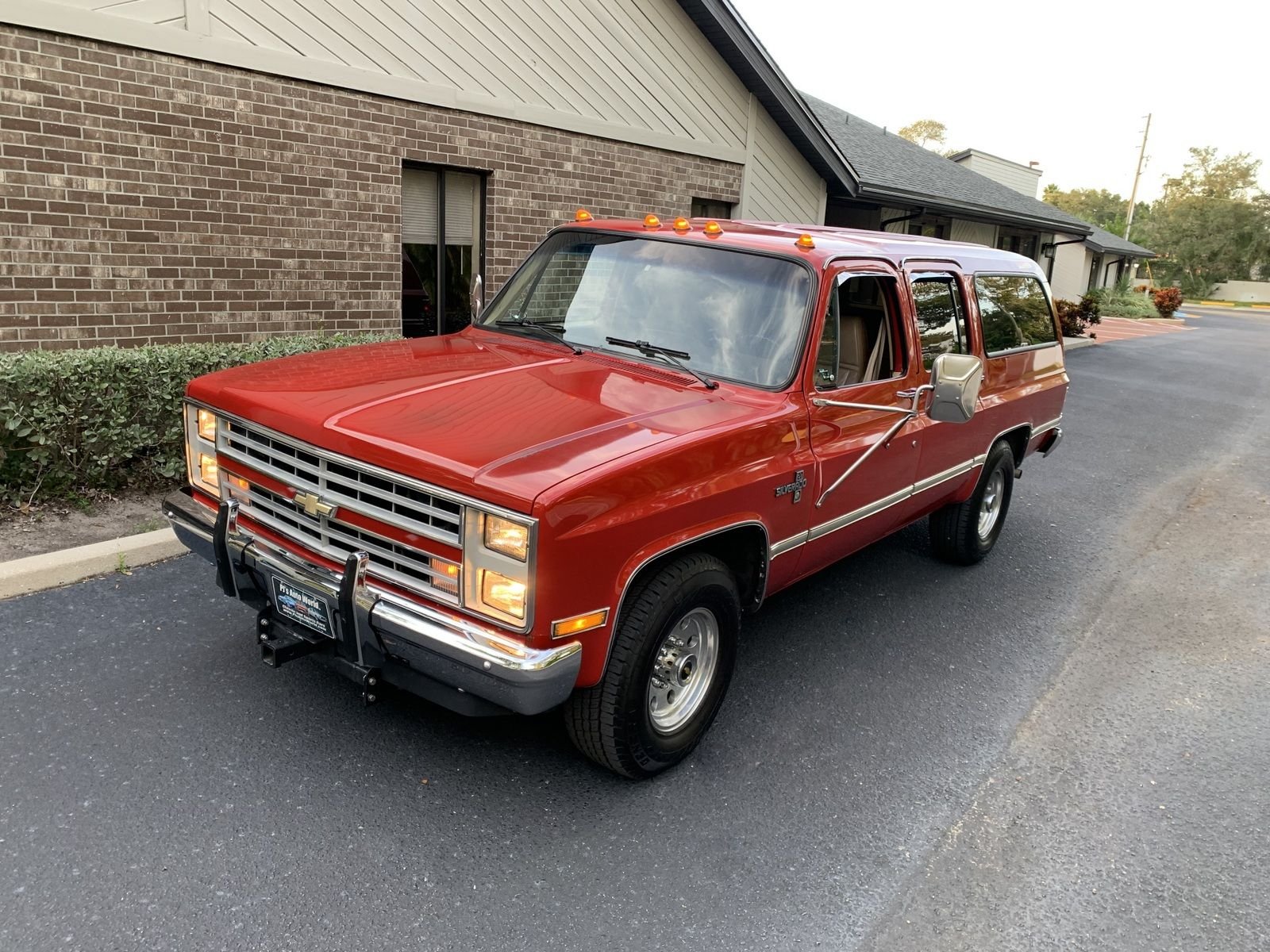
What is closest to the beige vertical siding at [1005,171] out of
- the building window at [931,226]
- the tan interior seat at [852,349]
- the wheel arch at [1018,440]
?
the building window at [931,226]

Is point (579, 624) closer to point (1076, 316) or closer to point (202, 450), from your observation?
point (202, 450)

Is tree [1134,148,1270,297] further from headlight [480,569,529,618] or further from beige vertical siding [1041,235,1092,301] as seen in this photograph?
headlight [480,569,529,618]

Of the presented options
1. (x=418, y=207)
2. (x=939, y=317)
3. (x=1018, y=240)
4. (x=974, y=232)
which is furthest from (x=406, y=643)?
(x=1018, y=240)

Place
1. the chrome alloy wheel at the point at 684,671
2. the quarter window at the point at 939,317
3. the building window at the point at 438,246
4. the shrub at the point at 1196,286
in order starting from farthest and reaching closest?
the shrub at the point at 1196,286
the building window at the point at 438,246
the quarter window at the point at 939,317
the chrome alloy wheel at the point at 684,671

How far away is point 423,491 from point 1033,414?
4.73 meters

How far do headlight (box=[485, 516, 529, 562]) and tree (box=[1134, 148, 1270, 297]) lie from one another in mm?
78775

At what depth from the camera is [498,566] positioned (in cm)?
281

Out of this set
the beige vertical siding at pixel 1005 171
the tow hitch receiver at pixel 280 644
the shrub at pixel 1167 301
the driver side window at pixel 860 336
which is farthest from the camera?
the shrub at pixel 1167 301

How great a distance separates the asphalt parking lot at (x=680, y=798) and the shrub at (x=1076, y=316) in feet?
66.8

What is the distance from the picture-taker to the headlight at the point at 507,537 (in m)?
2.75

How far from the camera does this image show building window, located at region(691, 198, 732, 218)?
12242 millimetres

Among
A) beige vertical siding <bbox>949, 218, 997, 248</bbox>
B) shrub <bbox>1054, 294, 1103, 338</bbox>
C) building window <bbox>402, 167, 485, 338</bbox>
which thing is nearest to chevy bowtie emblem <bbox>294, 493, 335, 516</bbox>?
→ building window <bbox>402, 167, 485, 338</bbox>

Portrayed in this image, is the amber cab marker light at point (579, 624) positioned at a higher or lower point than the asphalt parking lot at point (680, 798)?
higher

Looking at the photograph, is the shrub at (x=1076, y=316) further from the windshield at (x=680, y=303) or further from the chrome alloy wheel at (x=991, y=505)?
the windshield at (x=680, y=303)
